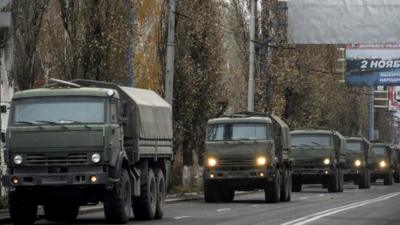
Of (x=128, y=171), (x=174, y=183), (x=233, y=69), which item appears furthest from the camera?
(x=233, y=69)

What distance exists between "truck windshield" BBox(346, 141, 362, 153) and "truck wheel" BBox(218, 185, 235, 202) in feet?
53.6

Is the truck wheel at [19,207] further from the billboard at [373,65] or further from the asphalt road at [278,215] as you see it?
the billboard at [373,65]

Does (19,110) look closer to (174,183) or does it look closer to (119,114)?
(119,114)

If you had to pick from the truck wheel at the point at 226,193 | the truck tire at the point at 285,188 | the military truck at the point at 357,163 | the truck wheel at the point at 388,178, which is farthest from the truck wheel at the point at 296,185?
the truck wheel at the point at 388,178

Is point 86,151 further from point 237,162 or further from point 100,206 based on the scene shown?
point 237,162

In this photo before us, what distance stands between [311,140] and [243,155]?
10.1 metres

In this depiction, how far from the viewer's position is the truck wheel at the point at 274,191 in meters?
32.5

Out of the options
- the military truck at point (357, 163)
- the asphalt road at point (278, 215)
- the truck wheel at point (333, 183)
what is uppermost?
→ the military truck at point (357, 163)

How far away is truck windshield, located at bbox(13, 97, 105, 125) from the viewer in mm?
20531

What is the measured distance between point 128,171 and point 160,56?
19445 mm

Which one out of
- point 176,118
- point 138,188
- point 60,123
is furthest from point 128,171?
point 176,118

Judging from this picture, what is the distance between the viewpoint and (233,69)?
5609 cm

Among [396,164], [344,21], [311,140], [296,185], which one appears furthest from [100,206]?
[396,164]

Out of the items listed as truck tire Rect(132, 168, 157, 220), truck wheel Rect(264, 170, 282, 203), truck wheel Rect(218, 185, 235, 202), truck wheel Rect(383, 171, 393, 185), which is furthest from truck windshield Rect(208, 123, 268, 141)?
truck wheel Rect(383, 171, 393, 185)
